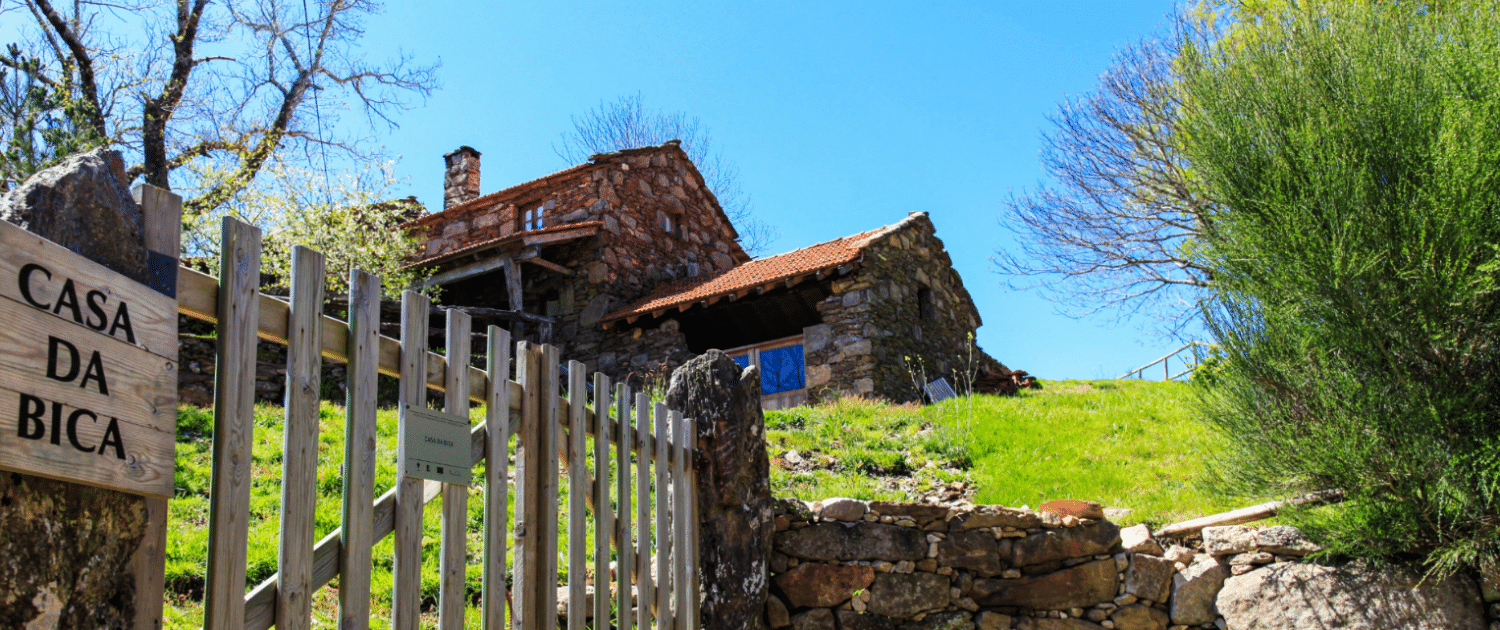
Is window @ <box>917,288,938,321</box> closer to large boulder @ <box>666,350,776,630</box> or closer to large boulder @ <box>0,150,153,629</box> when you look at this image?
large boulder @ <box>666,350,776,630</box>

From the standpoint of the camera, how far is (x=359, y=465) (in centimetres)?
246

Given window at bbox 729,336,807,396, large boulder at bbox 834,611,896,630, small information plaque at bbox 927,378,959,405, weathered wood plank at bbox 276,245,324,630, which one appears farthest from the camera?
window at bbox 729,336,807,396

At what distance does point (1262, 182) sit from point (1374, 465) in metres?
1.76

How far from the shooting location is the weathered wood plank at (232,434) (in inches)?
84.8

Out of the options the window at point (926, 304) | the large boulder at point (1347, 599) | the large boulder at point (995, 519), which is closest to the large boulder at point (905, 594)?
the large boulder at point (995, 519)

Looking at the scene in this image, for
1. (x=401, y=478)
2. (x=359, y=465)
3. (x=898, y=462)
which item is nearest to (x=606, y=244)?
(x=898, y=462)

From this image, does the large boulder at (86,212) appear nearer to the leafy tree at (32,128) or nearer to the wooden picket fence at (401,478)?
the wooden picket fence at (401,478)

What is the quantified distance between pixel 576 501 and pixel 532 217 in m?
14.3

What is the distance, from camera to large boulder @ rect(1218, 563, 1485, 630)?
195 inches

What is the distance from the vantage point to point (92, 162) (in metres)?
2.14

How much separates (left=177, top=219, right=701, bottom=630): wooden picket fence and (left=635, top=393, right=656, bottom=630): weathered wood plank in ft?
0.03

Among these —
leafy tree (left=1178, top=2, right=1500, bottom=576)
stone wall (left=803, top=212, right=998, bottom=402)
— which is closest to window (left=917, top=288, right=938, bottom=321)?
stone wall (left=803, top=212, right=998, bottom=402)

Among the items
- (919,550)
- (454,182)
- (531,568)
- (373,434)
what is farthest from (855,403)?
(454,182)

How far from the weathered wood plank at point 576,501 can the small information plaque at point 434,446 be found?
63 cm
